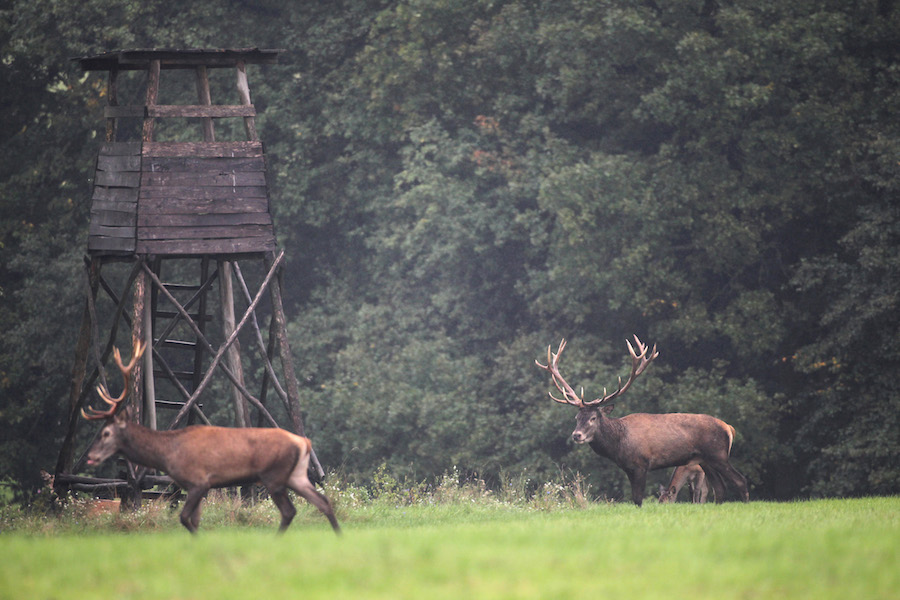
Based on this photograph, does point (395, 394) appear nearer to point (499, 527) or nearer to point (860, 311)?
point (860, 311)

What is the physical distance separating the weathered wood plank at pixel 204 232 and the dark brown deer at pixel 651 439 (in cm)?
530

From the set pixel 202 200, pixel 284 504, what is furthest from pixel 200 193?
pixel 284 504

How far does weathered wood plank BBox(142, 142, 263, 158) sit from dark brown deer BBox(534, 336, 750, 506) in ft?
19.7

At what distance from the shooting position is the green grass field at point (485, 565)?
7793mm

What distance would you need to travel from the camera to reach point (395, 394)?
26.1m

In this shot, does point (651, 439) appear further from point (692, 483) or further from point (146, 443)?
point (146, 443)

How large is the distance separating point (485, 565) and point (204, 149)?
31.5 ft

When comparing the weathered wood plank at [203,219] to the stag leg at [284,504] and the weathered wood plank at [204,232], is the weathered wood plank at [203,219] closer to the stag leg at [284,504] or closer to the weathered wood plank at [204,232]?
the weathered wood plank at [204,232]

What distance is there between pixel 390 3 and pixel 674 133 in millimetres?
7988

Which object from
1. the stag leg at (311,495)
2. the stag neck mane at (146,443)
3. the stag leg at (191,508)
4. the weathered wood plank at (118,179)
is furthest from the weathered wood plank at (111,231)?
the stag leg at (311,495)

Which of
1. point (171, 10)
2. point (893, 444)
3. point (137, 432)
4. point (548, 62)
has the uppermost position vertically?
point (171, 10)

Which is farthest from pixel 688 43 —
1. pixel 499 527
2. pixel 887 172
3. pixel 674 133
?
pixel 499 527

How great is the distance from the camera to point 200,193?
52.9 feet

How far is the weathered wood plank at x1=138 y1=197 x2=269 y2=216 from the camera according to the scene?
15875mm
